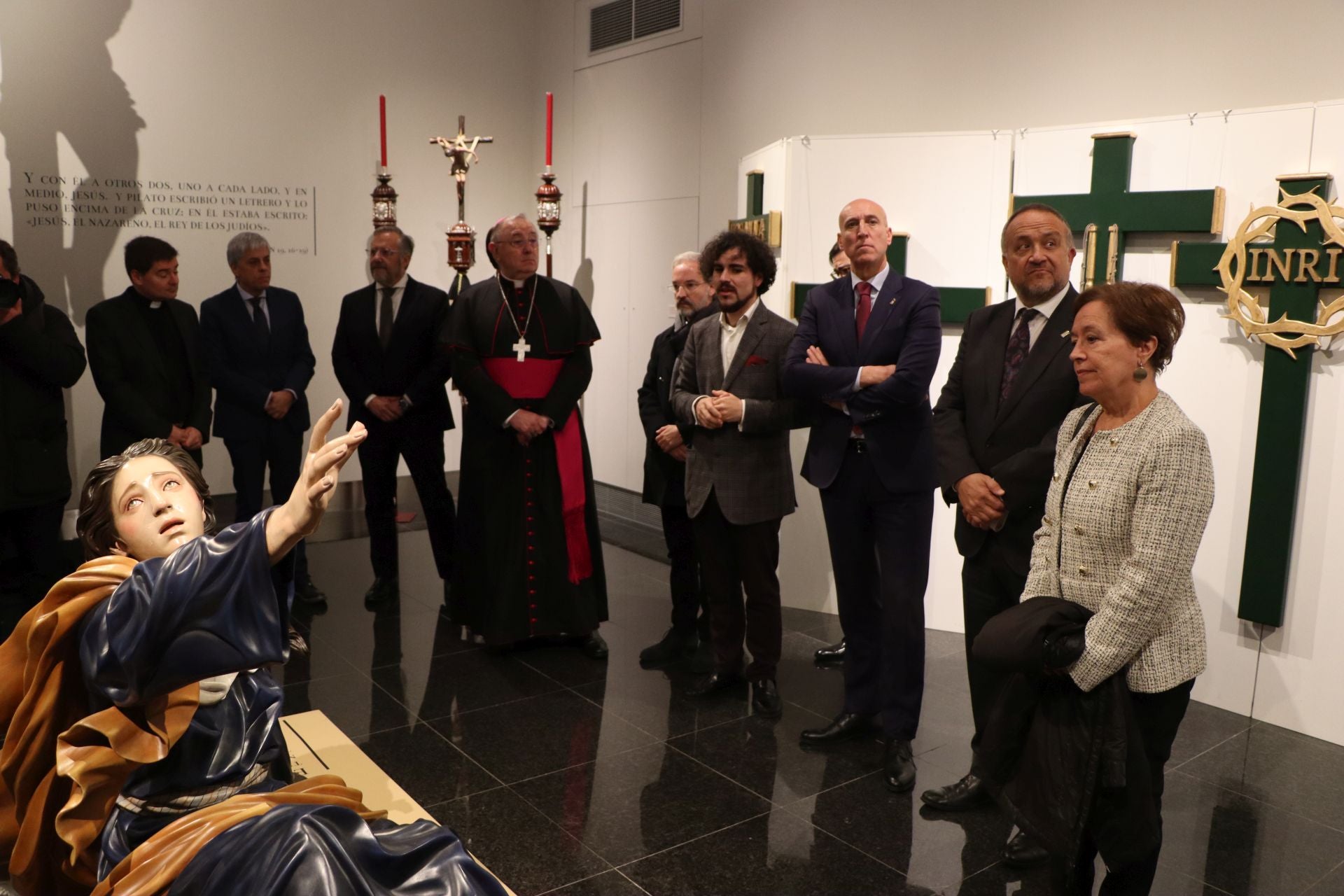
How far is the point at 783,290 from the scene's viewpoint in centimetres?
493

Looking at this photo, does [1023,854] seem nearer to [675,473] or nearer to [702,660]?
[702,660]

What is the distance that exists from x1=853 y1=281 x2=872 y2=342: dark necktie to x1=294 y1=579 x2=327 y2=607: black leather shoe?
Result: 2948 millimetres

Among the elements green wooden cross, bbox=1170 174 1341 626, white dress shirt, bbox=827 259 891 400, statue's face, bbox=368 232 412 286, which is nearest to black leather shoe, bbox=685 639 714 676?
white dress shirt, bbox=827 259 891 400

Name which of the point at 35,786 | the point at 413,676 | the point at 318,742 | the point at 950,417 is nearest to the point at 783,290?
the point at 950,417

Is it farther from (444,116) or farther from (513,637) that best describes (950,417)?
(444,116)

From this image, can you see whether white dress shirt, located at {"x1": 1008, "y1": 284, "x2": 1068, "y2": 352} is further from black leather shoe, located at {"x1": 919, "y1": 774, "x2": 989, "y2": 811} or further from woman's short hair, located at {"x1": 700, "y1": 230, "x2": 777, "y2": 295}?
black leather shoe, located at {"x1": 919, "y1": 774, "x2": 989, "y2": 811}

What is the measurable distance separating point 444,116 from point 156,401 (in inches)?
147

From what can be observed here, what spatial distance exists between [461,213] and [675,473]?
11.2 feet

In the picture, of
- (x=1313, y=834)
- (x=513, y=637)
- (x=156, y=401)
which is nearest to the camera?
(x=1313, y=834)

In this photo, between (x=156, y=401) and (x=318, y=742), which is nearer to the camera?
(x=318, y=742)

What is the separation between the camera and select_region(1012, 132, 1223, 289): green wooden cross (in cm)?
382

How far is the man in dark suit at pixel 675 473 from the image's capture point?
4328 mm

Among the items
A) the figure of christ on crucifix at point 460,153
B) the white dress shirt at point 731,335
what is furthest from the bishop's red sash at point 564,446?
the figure of christ on crucifix at point 460,153

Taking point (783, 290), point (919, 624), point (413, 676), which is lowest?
point (413, 676)
